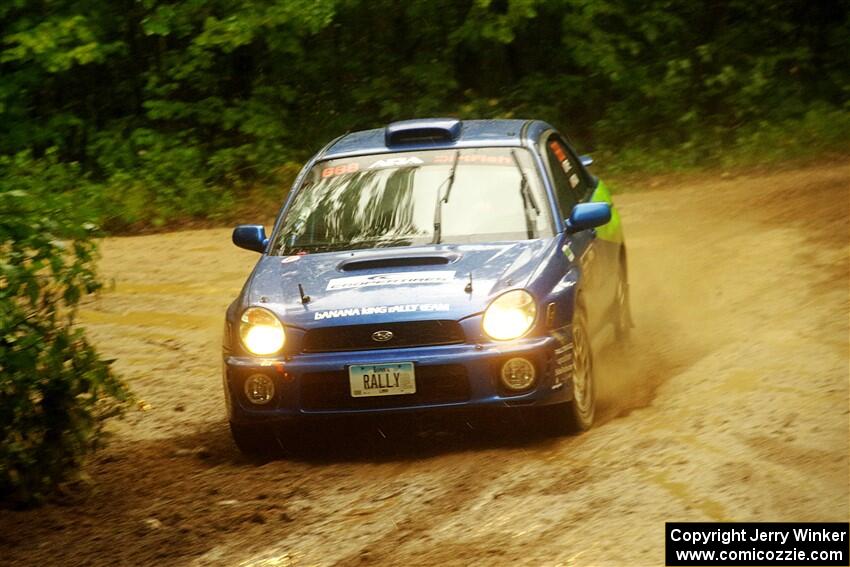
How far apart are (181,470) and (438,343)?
1.61 m

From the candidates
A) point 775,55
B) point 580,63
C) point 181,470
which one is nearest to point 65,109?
point 580,63

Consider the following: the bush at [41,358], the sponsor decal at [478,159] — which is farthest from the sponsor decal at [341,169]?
the bush at [41,358]

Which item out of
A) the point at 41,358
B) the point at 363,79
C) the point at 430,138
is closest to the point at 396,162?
the point at 430,138

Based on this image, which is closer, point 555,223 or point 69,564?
point 69,564

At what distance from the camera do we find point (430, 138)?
29.1ft

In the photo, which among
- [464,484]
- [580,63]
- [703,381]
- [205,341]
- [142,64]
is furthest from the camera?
[142,64]

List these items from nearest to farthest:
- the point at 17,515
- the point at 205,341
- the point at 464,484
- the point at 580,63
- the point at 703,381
→ the point at 464,484 → the point at 17,515 → the point at 703,381 → the point at 205,341 → the point at 580,63

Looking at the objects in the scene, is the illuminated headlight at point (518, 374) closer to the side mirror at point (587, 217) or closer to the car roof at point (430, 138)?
the side mirror at point (587, 217)

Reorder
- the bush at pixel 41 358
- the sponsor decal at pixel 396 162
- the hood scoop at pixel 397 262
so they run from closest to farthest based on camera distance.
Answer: the bush at pixel 41 358, the hood scoop at pixel 397 262, the sponsor decal at pixel 396 162

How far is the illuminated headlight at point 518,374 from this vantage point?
732 cm

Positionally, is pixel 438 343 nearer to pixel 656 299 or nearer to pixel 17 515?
pixel 17 515

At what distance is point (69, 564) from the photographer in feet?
20.9

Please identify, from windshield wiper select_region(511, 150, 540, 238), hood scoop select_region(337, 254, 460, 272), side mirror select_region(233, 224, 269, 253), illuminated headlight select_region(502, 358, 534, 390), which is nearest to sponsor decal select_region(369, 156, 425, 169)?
windshield wiper select_region(511, 150, 540, 238)

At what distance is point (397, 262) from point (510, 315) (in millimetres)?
776
